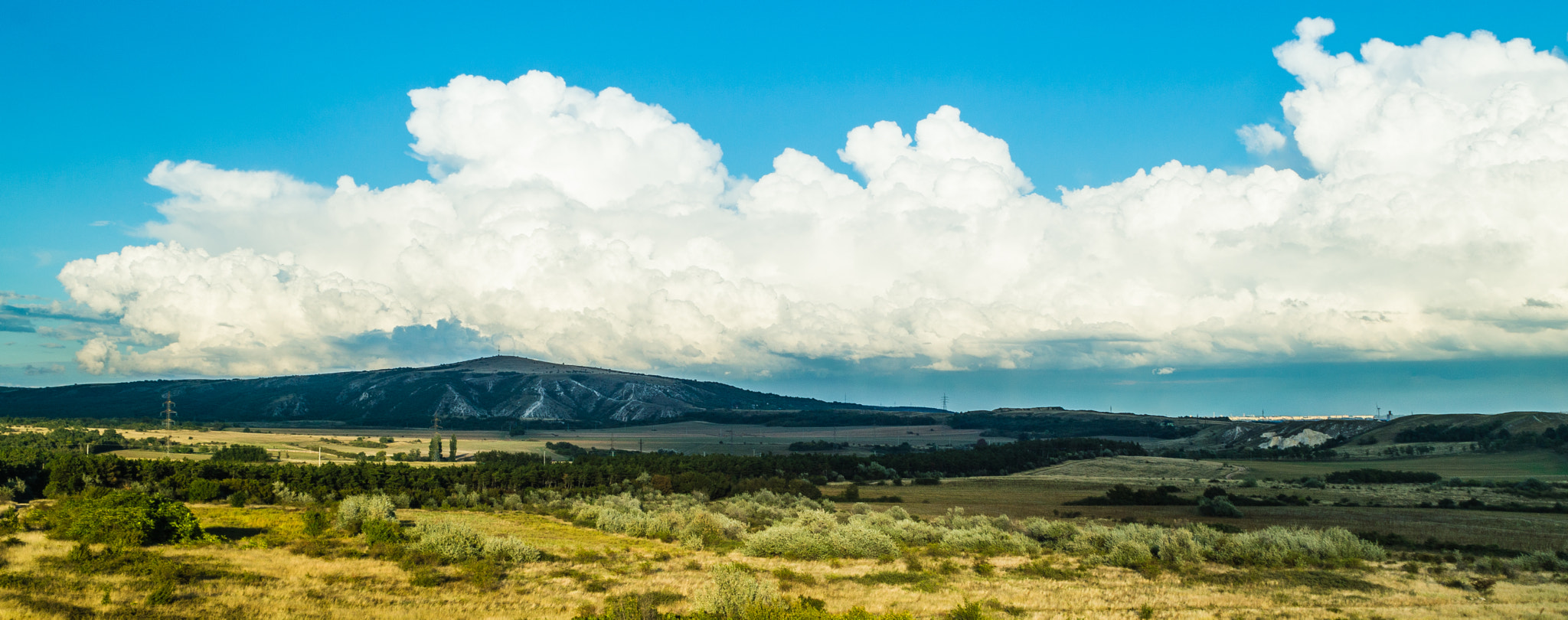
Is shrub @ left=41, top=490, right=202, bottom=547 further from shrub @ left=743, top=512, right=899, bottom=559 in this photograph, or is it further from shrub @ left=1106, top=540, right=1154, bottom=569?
shrub @ left=1106, top=540, right=1154, bottom=569

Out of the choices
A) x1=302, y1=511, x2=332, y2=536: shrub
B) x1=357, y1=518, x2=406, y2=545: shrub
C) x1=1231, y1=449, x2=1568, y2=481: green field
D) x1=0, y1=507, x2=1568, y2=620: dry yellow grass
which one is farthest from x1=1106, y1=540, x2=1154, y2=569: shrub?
x1=1231, y1=449, x2=1568, y2=481: green field

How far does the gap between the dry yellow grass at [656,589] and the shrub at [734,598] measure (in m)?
2.58

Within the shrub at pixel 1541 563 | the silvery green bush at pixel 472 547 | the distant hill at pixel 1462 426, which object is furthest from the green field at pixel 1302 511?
the distant hill at pixel 1462 426

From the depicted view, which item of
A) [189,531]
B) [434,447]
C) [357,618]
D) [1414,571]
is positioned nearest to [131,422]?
[434,447]

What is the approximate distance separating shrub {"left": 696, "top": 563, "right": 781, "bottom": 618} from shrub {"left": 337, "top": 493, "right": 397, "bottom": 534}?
2601 centimetres

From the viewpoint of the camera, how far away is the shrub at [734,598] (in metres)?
19.3

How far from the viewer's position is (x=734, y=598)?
19875mm

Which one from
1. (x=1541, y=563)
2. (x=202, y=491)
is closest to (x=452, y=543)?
(x=202, y=491)

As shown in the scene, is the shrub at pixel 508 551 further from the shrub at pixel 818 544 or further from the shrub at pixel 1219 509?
the shrub at pixel 1219 509

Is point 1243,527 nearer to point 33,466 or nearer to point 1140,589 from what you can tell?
point 1140,589

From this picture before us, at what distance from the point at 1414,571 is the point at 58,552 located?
48.7 m

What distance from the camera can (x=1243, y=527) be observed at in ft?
152

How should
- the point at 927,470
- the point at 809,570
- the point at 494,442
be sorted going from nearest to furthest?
the point at 809,570
the point at 927,470
the point at 494,442

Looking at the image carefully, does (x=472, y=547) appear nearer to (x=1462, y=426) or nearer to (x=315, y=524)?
(x=315, y=524)
